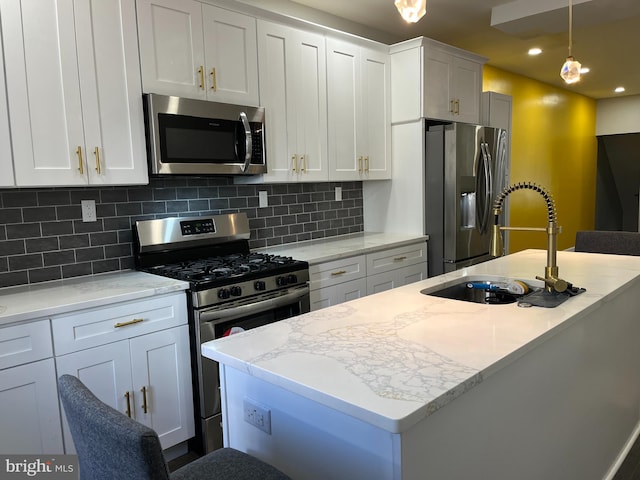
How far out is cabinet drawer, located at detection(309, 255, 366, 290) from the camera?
9.93ft

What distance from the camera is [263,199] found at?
3.50 meters

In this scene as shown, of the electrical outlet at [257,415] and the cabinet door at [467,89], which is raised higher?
the cabinet door at [467,89]

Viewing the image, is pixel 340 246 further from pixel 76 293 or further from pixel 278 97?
pixel 76 293

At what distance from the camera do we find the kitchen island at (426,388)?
104 cm

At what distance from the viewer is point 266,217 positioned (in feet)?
11.6

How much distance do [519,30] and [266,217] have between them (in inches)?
104

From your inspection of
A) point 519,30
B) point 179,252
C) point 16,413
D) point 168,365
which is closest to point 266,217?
point 179,252

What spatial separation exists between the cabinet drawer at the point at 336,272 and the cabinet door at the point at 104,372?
1.20m

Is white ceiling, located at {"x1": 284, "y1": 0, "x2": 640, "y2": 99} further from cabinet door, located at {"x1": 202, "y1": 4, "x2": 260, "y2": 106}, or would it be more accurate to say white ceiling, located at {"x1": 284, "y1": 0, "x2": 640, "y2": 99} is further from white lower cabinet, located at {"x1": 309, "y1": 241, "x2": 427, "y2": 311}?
white lower cabinet, located at {"x1": 309, "y1": 241, "x2": 427, "y2": 311}

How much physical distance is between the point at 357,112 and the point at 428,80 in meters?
0.67

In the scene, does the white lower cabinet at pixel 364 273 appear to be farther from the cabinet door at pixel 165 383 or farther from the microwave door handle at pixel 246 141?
the cabinet door at pixel 165 383

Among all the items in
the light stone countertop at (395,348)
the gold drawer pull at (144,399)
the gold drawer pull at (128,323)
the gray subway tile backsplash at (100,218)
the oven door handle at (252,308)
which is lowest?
the gold drawer pull at (144,399)

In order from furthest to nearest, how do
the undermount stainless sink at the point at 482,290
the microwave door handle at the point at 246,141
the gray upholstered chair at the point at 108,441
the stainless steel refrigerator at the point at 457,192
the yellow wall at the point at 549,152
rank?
the yellow wall at the point at 549,152
the stainless steel refrigerator at the point at 457,192
the microwave door handle at the point at 246,141
the undermount stainless sink at the point at 482,290
the gray upholstered chair at the point at 108,441

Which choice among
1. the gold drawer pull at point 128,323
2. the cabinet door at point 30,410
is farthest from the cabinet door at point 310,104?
the cabinet door at point 30,410
